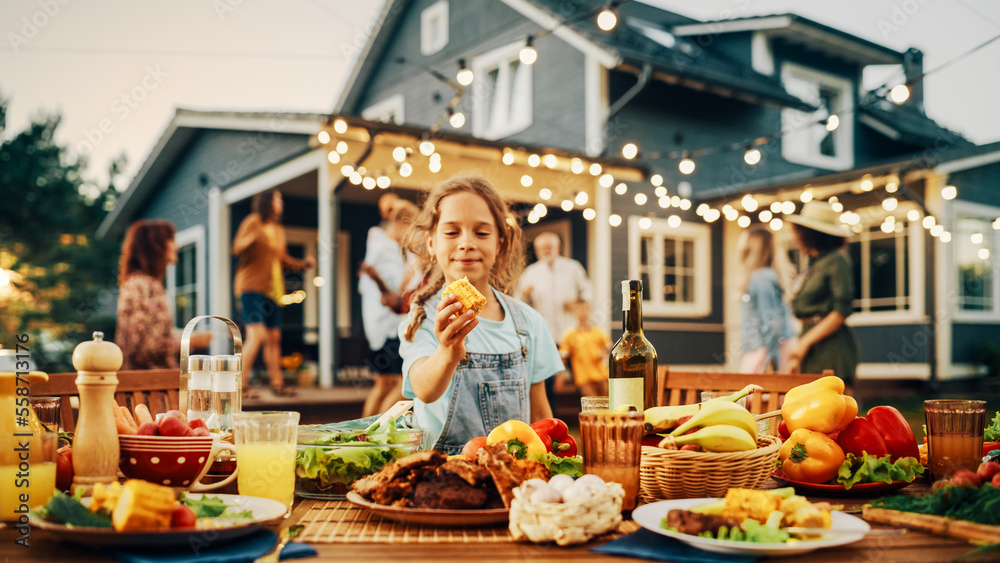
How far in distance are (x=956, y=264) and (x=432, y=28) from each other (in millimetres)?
10761

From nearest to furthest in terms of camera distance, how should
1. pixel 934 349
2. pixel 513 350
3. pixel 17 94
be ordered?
pixel 513 350 → pixel 934 349 → pixel 17 94

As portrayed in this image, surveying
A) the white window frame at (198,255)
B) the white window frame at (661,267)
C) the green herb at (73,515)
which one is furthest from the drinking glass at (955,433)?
the white window frame at (198,255)

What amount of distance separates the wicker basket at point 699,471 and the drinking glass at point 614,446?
0.08 m

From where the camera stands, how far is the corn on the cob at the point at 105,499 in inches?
43.8

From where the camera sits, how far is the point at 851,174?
994 centimetres

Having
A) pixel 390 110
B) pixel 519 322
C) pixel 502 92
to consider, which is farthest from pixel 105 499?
pixel 390 110

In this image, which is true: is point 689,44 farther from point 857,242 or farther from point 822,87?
point 857,242

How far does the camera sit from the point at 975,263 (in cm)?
1229

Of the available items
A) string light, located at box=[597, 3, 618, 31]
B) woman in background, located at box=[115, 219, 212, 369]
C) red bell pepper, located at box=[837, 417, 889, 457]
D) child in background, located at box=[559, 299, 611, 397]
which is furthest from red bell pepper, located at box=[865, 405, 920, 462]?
child in background, located at box=[559, 299, 611, 397]

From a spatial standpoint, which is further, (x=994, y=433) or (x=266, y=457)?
(x=994, y=433)

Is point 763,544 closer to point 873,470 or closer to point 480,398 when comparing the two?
point 873,470

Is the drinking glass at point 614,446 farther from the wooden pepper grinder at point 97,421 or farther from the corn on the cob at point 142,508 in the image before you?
the wooden pepper grinder at point 97,421

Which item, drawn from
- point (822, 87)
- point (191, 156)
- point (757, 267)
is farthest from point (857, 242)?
point (191, 156)

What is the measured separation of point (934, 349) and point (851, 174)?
3305 millimetres
